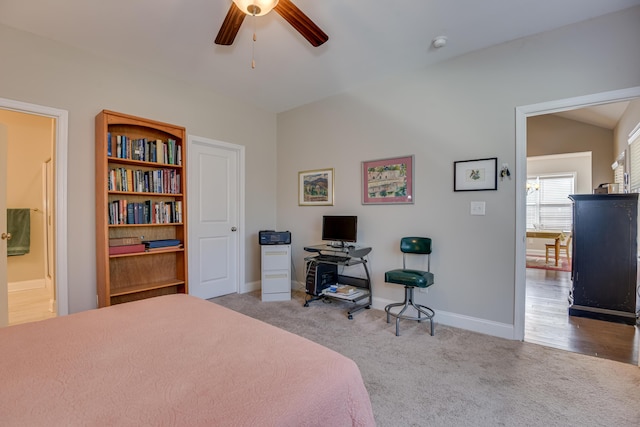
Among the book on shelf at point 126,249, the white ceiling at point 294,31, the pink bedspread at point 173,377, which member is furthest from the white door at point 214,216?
the pink bedspread at point 173,377

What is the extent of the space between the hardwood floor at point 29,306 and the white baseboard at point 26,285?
0.12 meters

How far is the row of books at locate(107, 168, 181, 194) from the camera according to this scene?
112 inches

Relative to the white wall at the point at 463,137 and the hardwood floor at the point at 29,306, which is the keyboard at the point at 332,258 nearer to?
the white wall at the point at 463,137

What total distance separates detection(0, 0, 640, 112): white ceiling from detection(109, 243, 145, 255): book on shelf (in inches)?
74.5

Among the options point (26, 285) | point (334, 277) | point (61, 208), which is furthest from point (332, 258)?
point (26, 285)

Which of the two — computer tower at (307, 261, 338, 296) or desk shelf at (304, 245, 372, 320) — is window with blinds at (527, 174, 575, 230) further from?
computer tower at (307, 261, 338, 296)

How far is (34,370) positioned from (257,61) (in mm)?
2943

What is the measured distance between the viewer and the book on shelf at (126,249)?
2.76 meters

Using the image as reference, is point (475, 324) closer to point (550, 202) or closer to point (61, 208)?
point (61, 208)

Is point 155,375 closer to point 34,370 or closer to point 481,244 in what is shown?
point 34,370

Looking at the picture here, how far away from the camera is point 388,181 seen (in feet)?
11.1

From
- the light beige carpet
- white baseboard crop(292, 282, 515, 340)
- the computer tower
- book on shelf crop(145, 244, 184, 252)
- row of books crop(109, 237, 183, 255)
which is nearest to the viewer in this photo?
the light beige carpet

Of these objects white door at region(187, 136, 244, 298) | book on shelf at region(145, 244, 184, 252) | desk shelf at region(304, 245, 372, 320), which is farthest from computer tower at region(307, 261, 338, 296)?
book on shelf at region(145, 244, 184, 252)

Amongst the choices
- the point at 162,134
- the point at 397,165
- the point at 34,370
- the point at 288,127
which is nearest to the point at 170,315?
the point at 34,370
